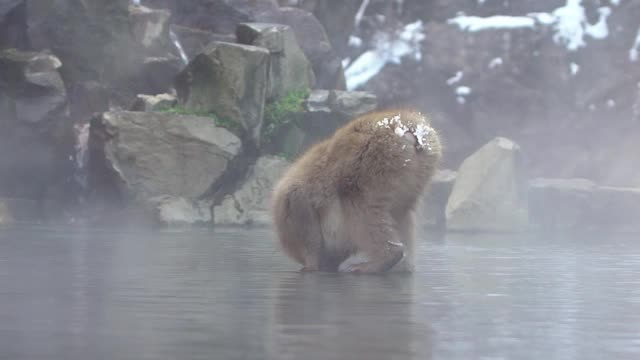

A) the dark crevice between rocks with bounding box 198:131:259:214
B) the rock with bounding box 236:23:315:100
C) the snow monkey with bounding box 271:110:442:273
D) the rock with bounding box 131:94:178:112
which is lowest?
the dark crevice between rocks with bounding box 198:131:259:214

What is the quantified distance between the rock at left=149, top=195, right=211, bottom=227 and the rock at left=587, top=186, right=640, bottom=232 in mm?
5539

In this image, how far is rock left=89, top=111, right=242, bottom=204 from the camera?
68.5ft

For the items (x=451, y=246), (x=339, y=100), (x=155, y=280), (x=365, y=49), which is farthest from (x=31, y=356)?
(x=365, y=49)

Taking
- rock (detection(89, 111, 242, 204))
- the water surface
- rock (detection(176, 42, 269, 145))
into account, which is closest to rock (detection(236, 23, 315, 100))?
rock (detection(176, 42, 269, 145))

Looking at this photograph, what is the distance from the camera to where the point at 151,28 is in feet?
87.1

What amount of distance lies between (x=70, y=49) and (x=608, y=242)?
555 inches

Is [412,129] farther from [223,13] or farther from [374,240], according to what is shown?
[223,13]

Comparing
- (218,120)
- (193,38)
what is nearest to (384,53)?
(193,38)

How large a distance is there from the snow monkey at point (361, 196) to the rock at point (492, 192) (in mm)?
11347

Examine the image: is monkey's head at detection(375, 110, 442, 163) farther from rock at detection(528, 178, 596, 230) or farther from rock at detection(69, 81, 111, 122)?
rock at detection(69, 81, 111, 122)

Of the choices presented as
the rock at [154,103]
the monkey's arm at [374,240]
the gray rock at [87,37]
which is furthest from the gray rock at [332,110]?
the monkey's arm at [374,240]

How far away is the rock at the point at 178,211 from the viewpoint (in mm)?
20109

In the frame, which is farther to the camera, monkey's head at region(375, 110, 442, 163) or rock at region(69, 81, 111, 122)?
rock at region(69, 81, 111, 122)

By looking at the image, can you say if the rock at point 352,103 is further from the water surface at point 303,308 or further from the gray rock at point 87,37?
the water surface at point 303,308
